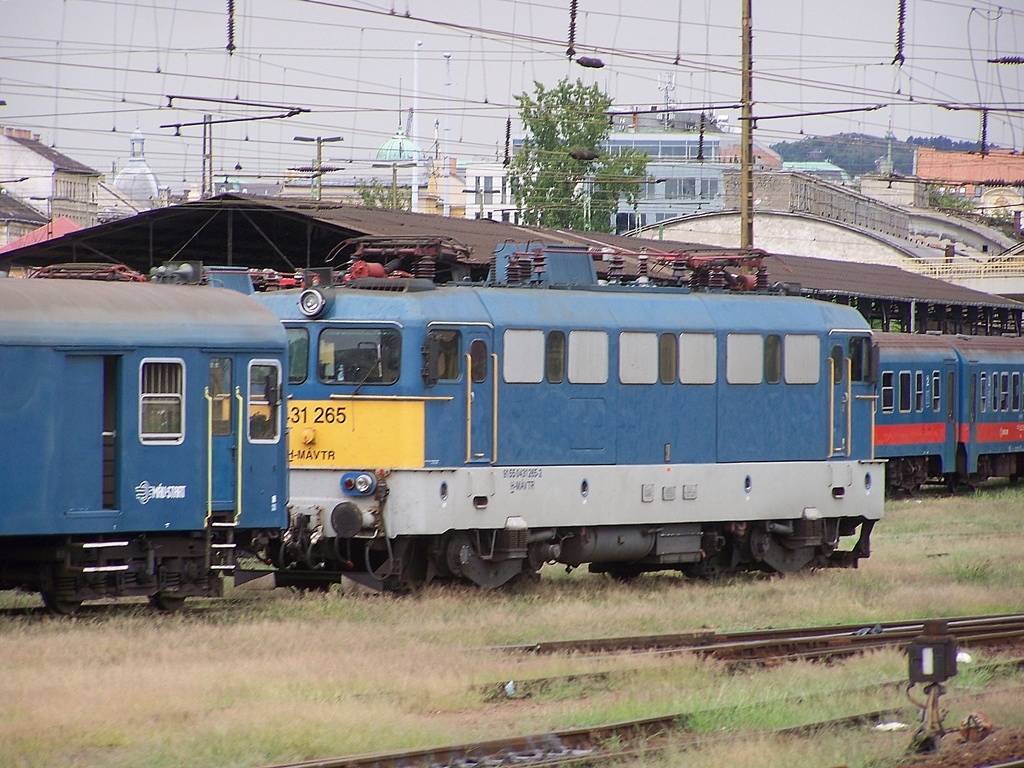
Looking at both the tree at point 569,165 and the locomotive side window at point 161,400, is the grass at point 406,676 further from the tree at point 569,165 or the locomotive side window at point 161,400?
the tree at point 569,165

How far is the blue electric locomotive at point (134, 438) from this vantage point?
507 inches

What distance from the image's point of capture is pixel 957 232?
284 ft

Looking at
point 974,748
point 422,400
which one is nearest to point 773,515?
point 422,400

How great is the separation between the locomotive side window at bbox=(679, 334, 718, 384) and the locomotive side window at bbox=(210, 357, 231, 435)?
5.79 m

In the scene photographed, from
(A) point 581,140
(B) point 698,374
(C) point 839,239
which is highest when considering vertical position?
(A) point 581,140

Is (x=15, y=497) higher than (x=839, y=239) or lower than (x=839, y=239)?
lower

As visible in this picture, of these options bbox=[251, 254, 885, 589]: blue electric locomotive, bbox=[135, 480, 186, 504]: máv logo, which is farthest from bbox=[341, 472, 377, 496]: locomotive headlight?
bbox=[135, 480, 186, 504]: máv logo

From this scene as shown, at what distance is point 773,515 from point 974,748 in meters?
8.83

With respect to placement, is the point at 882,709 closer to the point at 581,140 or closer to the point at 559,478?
the point at 559,478

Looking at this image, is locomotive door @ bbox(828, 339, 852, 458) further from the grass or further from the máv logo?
the máv logo

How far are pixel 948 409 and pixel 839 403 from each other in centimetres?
1574

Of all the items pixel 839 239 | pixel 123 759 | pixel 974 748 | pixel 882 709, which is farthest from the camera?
pixel 839 239

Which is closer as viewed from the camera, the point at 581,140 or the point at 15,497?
the point at 15,497

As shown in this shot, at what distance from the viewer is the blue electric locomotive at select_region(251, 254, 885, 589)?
15.5m
